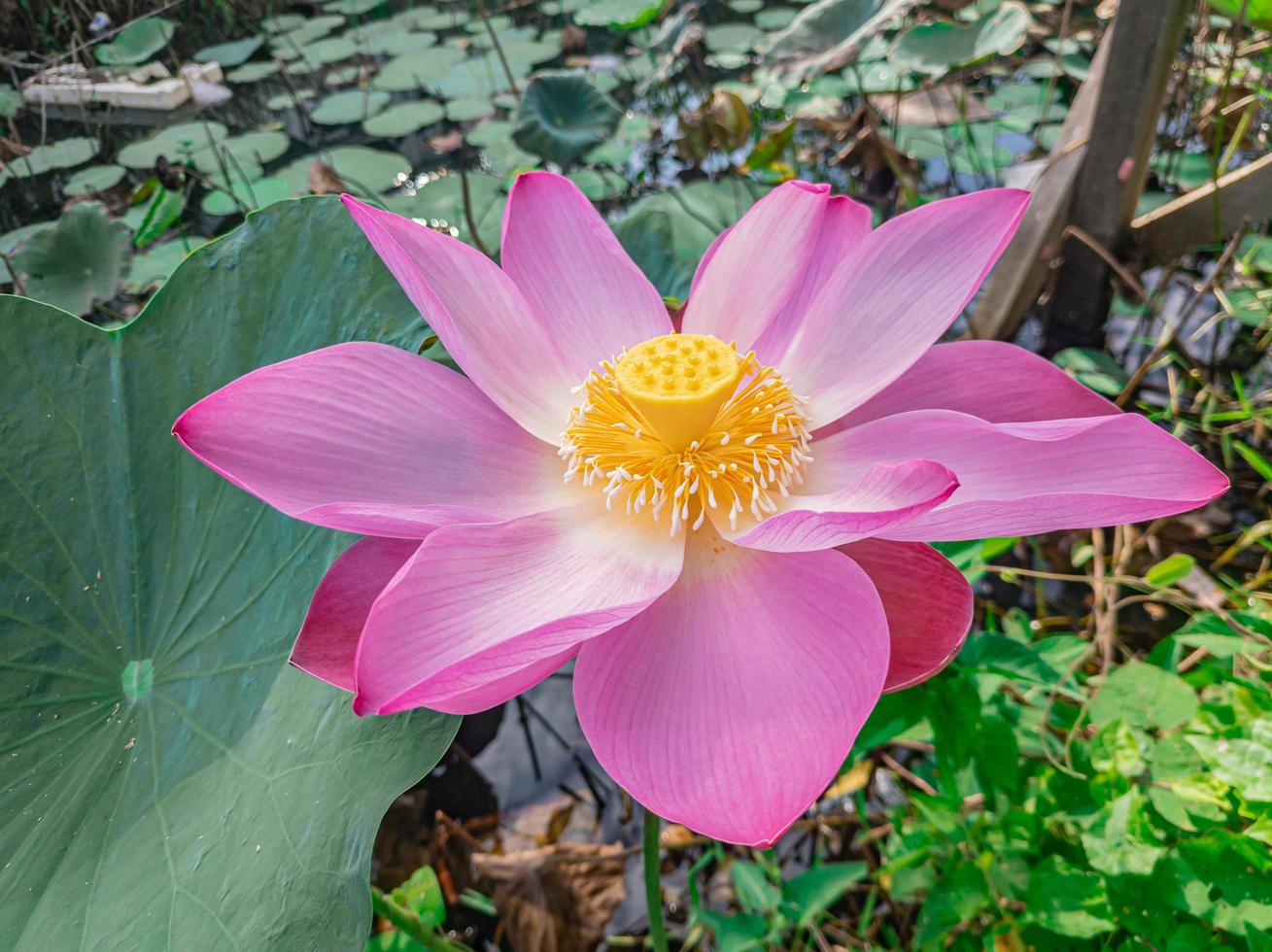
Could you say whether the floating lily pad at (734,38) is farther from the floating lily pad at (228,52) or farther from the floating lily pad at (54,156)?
the floating lily pad at (54,156)

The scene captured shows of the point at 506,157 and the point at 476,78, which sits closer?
the point at 506,157

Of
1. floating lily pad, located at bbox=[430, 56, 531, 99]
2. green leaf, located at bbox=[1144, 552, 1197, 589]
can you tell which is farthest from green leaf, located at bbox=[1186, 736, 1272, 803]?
floating lily pad, located at bbox=[430, 56, 531, 99]

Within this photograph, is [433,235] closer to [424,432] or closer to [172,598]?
[424,432]

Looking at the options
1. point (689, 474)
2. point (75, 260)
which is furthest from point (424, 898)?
point (75, 260)

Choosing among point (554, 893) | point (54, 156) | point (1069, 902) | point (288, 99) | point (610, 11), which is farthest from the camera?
point (288, 99)

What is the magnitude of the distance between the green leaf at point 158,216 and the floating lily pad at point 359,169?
0.59 meters

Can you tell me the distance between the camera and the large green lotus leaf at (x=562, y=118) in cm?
169

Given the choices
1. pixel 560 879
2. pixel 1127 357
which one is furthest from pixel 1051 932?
pixel 1127 357

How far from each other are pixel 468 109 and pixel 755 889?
2.25 metres

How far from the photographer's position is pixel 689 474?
0.68 meters

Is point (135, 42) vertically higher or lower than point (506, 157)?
higher

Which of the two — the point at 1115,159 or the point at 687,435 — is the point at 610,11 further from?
the point at 687,435

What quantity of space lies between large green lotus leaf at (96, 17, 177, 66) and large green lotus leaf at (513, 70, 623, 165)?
2.74 ft

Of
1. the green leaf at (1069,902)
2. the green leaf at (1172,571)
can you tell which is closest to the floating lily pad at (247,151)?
the green leaf at (1172,571)
